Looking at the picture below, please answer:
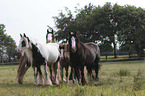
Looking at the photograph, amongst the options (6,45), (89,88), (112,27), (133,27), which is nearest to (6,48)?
(6,45)

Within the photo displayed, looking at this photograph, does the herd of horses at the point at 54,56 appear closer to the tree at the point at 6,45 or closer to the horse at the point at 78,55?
the horse at the point at 78,55

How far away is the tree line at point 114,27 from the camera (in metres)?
33.3

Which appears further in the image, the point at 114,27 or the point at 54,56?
the point at 114,27

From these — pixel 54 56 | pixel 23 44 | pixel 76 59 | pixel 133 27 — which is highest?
pixel 133 27

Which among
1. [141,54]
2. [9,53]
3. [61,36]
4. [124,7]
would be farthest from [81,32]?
[9,53]

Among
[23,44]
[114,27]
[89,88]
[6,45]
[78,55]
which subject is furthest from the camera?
[6,45]

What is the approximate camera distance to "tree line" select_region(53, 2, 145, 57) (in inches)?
1313

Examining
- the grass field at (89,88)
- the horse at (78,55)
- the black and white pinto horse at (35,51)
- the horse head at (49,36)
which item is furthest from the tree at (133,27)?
the black and white pinto horse at (35,51)

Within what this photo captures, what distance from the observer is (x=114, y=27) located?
35562 millimetres

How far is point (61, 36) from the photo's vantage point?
38.3 metres

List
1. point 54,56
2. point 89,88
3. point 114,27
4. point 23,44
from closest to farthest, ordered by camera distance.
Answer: point 89,88 → point 23,44 → point 54,56 → point 114,27

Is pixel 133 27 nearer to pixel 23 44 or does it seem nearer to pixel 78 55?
pixel 78 55

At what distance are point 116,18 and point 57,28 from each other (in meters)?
13.2

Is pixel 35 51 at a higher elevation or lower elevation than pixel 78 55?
higher
